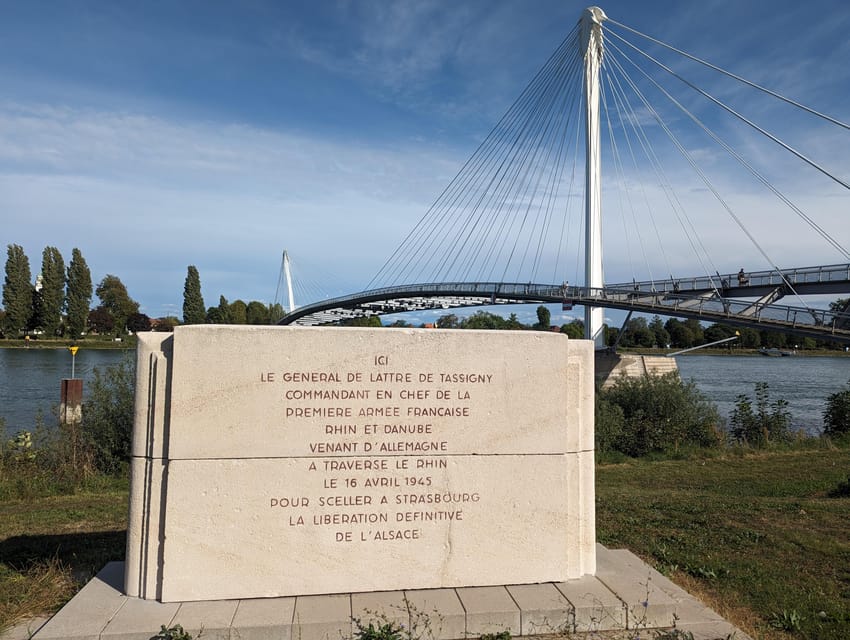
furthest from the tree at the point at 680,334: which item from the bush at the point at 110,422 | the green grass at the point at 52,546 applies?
the green grass at the point at 52,546

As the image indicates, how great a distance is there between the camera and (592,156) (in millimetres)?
28547

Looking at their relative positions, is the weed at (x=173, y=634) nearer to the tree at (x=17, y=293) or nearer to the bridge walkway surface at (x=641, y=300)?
the bridge walkway surface at (x=641, y=300)

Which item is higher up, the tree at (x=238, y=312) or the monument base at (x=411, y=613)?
the tree at (x=238, y=312)

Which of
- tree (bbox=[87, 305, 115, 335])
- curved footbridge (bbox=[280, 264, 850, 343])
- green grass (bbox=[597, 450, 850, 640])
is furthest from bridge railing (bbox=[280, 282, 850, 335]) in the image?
tree (bbox=[87, 305, 115, 335])

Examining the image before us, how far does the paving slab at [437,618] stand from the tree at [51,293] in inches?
2416

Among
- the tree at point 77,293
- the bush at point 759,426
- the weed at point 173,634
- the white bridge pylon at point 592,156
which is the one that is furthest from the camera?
the tree at point 77,293

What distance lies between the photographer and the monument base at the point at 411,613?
3613mm

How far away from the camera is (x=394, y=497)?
4180 millimetres

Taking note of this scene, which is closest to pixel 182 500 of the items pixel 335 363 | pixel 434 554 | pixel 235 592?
Result: pixel 235 592

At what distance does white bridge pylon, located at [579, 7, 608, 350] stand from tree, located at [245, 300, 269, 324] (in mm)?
46820

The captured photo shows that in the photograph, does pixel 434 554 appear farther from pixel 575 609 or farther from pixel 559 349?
pixel 559 349

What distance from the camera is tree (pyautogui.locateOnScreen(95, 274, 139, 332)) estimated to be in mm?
69125

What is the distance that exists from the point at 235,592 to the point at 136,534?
691 millimetres

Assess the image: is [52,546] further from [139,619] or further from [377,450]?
[377,450]
